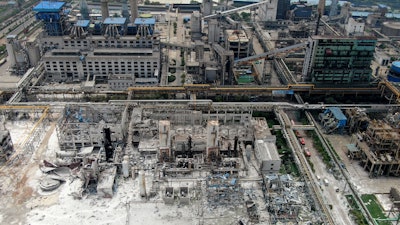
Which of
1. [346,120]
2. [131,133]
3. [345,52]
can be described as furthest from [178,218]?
[345,52]

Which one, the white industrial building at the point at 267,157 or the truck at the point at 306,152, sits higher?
the white industrial building at the point at 267,157

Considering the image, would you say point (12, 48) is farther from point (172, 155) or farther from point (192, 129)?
point (172, 155)

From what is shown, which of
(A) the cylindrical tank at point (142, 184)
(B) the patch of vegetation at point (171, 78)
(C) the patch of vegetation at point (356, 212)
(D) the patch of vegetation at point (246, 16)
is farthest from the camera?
(D) the patch of vegetation at point (246, 16)

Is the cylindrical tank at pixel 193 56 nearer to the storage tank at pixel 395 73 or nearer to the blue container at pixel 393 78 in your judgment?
the blue container at pixel 393 78

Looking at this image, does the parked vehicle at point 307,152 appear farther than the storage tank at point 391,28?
No

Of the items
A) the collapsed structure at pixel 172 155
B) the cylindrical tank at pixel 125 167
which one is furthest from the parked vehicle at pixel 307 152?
the cylindrical tank at pixel 125 167

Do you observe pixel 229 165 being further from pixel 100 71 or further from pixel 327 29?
pixel 327 29

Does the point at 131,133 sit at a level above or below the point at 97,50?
below
